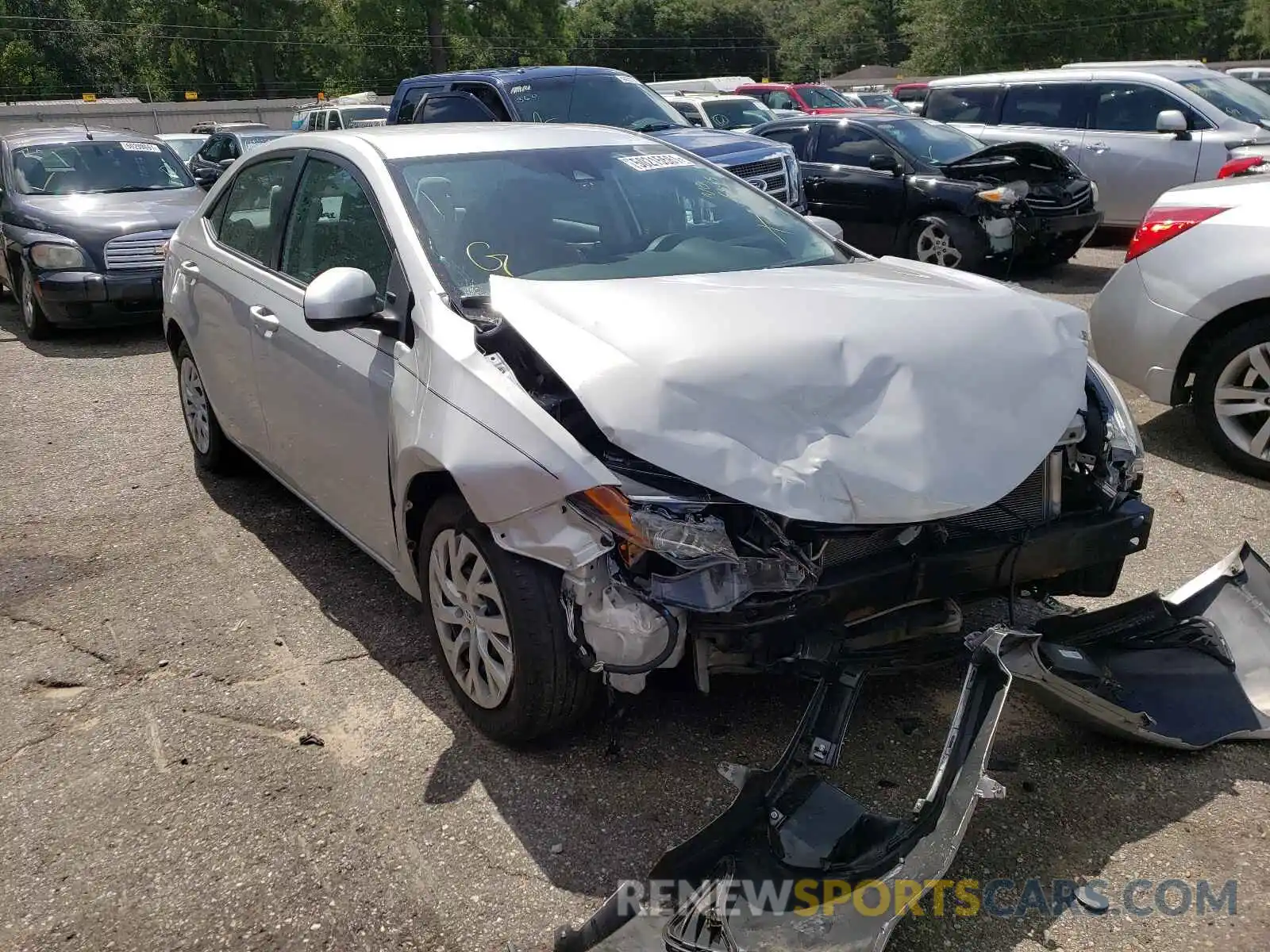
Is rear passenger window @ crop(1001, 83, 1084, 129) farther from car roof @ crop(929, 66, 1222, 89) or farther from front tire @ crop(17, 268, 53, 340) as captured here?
front tire @ crop(17, 268, 53, 340)

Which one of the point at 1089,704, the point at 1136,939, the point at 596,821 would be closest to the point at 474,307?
the point at 596,821

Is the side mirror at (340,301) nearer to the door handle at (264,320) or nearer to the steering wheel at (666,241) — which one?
the door handle at (264,320)

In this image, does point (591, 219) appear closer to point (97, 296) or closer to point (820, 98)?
point (97, 296)

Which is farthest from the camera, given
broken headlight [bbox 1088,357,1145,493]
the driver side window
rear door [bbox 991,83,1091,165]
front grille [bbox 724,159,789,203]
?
rear door [bbox 991,83,1091,165]

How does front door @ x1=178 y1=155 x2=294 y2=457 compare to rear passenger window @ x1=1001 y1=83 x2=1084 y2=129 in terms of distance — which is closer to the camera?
front door @ x1=178 y1=155 x2=294 y2=457

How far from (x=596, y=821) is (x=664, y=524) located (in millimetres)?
878

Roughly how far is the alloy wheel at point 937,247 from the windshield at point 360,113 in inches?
544

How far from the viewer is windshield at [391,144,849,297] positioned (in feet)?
12.0

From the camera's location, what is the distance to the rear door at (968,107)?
40.9 feet

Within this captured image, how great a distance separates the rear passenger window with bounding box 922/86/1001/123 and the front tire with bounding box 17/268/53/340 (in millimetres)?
9845

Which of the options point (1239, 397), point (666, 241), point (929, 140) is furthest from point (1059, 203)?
point (666, 241)

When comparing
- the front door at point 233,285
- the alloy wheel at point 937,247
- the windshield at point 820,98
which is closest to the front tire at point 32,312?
the front door at point 233,285

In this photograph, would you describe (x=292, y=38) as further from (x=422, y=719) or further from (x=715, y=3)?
(x=422, y=719)

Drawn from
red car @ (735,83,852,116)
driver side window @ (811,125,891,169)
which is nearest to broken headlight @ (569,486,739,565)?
driver side window @ (811,125,891,169)
